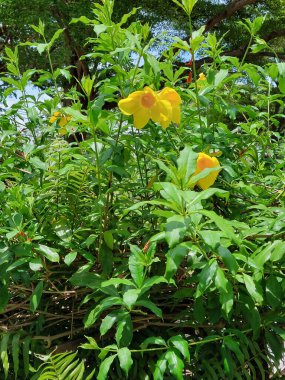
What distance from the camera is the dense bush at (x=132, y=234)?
38.0 inches

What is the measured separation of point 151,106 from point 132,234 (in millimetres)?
301

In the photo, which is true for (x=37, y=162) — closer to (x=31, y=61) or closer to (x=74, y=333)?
(x=74, y=333)

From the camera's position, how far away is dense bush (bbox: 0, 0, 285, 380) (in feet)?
3.17

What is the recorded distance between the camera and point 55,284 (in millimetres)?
1227

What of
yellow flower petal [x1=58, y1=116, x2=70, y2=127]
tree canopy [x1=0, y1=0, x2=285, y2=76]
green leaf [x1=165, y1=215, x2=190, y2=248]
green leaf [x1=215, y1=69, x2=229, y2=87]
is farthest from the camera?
tree canopy [x1=0, y1=0, x2=285, y2=76]

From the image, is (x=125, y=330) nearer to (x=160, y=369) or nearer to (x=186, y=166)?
(x=160, y=369)

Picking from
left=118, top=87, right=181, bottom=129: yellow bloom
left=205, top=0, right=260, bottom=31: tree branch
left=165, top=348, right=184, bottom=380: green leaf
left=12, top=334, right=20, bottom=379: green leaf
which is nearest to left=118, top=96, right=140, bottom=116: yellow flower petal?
left=118, top=87, right=181, bottom=129: yellow bloom

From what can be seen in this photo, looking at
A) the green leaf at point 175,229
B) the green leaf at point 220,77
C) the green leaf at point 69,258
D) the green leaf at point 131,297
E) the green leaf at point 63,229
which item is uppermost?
the green leaf at point 220,77

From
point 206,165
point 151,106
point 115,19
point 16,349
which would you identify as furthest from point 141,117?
point 115,19

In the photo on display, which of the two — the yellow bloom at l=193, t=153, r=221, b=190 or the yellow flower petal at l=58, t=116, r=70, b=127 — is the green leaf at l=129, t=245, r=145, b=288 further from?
the yellow flower petal at l=58, t=116, r=70, b=127

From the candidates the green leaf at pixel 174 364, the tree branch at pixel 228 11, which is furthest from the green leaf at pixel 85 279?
the tree branch at pixel 228 11

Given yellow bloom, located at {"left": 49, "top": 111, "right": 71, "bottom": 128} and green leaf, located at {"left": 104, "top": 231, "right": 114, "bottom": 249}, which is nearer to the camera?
green leaf, located at {"left": 104, "top": 231, "right": 114, "bottom": 249}

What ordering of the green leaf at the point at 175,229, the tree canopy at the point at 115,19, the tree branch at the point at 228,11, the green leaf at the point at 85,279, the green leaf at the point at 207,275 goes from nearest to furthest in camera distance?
the green leaf at the point at 175,229 → the green leaf at the point at 207,275 → the green leaf at the point at 85,279 → the tree canopy at the point at 115,19 → the tree branch at the point at 228,11

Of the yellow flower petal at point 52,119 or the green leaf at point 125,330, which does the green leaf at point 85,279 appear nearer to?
the green leaf at point 125,330
